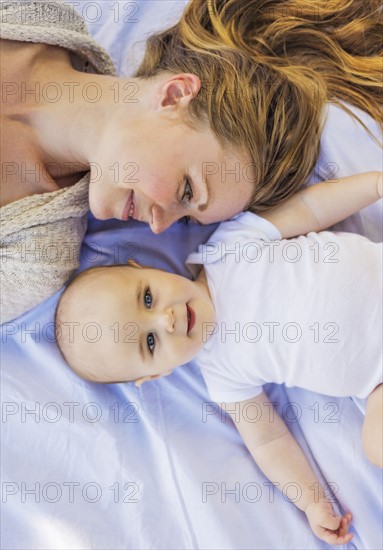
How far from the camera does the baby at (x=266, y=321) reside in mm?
1068

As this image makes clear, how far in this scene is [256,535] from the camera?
→ 3.63 ft

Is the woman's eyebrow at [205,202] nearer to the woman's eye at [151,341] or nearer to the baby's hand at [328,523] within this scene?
the woman's eye at [151,341]

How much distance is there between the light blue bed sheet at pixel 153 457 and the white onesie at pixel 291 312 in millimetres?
94

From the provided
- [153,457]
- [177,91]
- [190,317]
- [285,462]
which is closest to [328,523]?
[285,462]

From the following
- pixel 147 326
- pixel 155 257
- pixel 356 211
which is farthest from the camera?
pixel 155 257

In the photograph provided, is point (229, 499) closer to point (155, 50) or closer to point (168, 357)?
point (168, 357)

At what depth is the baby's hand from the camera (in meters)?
1.09

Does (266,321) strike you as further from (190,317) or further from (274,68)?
(274,68)

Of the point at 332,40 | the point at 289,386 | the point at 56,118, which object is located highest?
the point at 332,40

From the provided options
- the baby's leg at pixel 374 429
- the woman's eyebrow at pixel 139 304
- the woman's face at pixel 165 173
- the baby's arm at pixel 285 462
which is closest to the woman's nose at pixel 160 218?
the woman's face at pixel 165 173

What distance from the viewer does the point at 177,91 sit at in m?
1.06

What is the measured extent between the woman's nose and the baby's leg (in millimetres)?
501

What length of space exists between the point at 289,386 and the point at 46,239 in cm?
56

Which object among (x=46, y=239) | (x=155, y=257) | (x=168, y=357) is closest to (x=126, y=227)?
(x=155, y=257)
